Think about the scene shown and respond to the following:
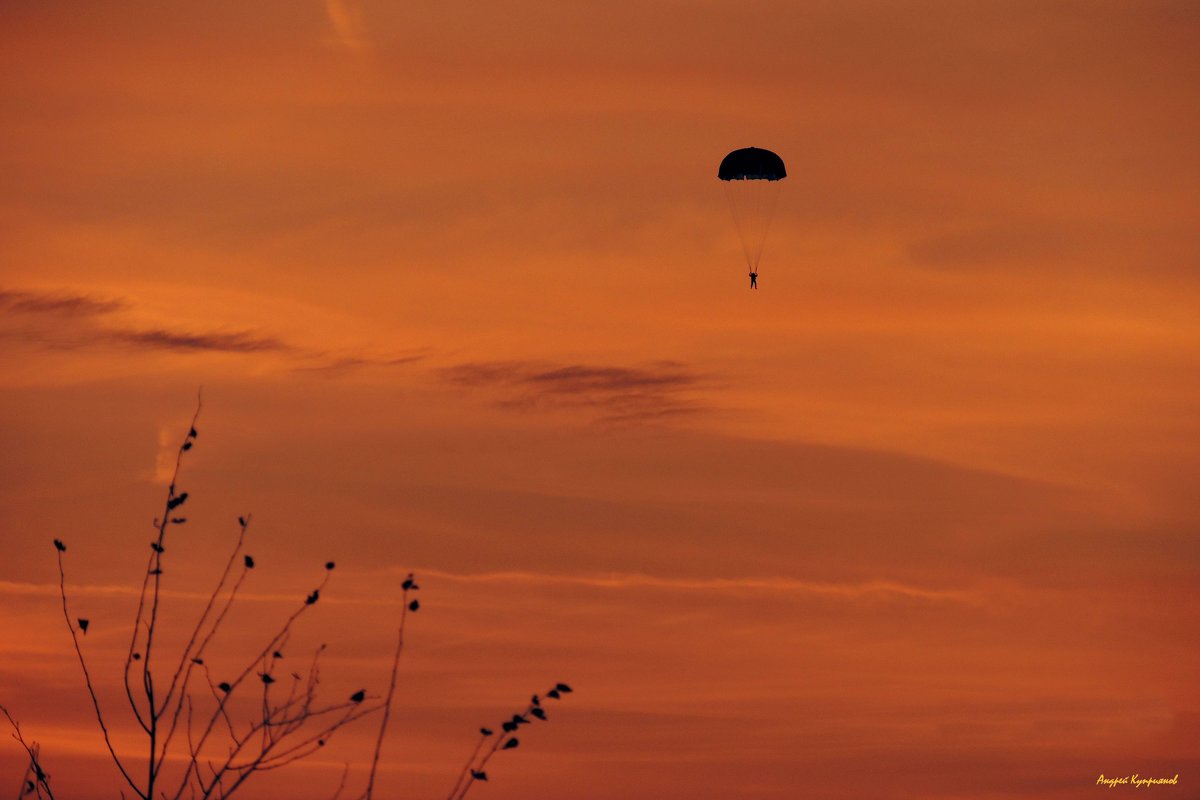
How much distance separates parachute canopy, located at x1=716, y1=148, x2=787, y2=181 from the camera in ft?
238

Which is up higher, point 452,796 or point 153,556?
point 153,556

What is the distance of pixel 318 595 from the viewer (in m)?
15.9

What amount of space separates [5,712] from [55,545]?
2103 mm

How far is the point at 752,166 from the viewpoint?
73.1 meters

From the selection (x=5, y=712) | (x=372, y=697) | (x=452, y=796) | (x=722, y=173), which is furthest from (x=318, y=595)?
(x=722, y=173)

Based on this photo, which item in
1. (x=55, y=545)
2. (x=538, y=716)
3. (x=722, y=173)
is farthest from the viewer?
(x=722, y=173)

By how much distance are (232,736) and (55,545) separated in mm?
2593

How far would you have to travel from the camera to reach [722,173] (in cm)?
7375

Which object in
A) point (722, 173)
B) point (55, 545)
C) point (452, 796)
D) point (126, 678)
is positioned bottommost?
point (452, 796)

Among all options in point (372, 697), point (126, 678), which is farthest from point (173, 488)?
point (372, 697)

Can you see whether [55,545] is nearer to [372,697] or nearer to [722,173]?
[372,697]

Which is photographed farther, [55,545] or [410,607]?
[55,545]

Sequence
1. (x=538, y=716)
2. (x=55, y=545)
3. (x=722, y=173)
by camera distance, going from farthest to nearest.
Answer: (x=722, y=173) → (x=55, y=545) → (x=538, y=716)

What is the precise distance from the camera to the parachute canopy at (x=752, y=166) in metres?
72.4
